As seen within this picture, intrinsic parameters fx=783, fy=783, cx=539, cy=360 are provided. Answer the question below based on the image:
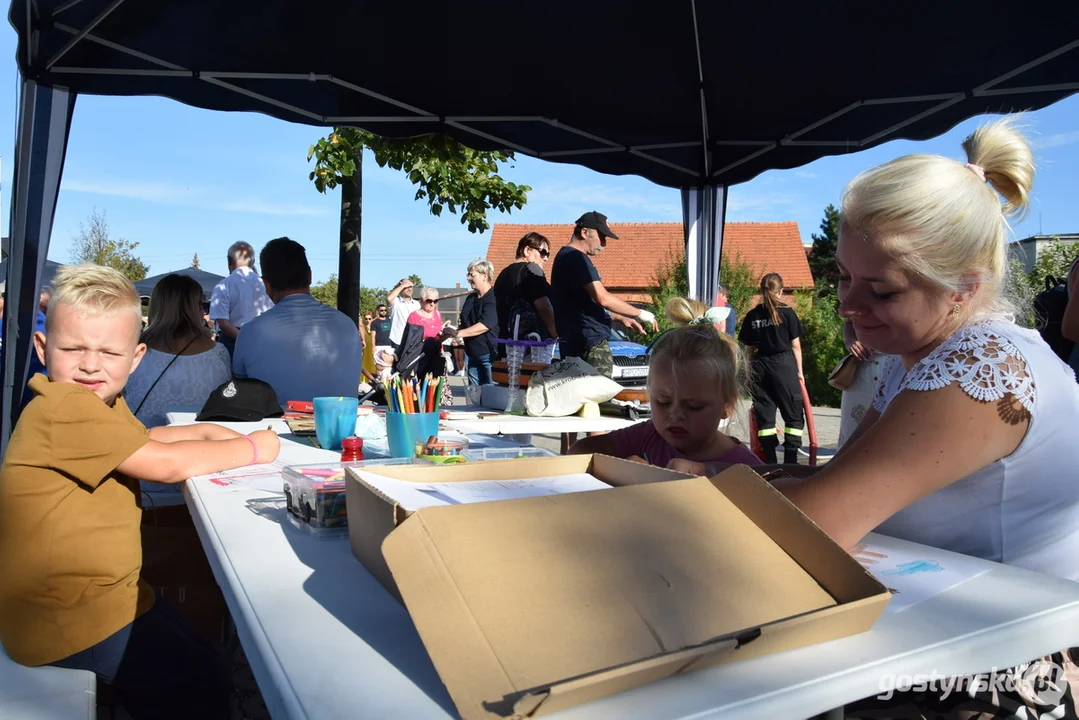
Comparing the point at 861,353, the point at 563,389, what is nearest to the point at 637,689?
the point at 563,389

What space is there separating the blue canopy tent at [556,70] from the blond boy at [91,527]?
8.86 ft

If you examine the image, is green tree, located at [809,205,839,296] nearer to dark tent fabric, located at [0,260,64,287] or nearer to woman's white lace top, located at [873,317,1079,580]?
dark tent fabric, located at [0,260,64,287]

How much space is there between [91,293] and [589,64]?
3501 mm

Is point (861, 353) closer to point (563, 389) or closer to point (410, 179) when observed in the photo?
point (563, 389)

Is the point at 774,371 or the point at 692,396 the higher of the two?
the point at 692,396

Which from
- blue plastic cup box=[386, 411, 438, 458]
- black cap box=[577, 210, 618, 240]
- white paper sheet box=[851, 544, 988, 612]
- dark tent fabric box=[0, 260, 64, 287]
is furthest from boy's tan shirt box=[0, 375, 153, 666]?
black cap box=[577, 210, 618, 240]

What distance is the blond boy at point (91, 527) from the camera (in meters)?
1.47

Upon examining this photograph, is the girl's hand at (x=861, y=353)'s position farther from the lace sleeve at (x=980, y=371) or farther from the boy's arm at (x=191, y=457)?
the boy's arm at (x=191, y=457)

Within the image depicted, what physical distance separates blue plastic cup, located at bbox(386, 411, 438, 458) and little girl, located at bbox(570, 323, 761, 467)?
556mm

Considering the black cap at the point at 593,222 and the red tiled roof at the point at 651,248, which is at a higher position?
the red tiled roof at the point at 651,248

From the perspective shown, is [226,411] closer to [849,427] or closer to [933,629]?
[933,629]

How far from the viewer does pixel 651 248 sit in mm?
34312

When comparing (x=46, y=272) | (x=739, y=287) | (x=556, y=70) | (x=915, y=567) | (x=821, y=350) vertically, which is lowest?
(x=821, y=350)

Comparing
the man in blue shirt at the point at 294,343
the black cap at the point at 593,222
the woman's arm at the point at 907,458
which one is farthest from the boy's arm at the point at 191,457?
the black cap at the point at 593,222
